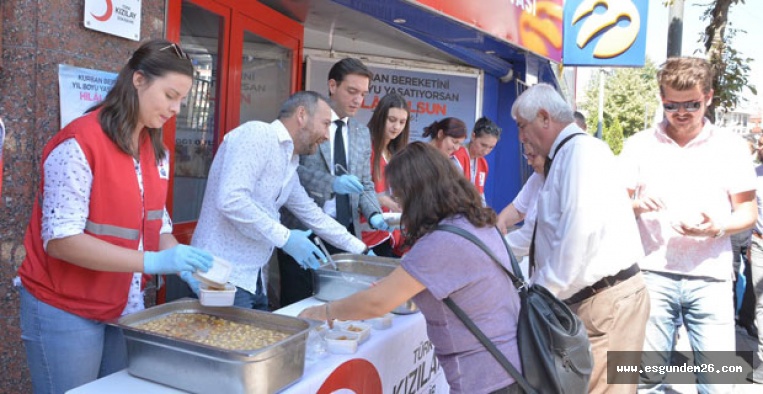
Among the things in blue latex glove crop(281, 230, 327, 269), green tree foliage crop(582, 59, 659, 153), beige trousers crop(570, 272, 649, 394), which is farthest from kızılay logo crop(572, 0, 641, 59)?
green tree foliage crop(582, 59, 659, 153)

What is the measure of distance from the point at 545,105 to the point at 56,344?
1.87 meters

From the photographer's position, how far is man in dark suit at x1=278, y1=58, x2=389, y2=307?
10.2 ft

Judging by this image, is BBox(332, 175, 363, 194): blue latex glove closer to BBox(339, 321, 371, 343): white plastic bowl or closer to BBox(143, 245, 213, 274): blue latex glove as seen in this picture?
BBox(339, 321, 371, 343): white plastic bowl

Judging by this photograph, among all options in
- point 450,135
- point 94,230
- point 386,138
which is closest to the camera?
point 94,230

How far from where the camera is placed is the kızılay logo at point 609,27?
657 centimetres

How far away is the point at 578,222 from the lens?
2.18m

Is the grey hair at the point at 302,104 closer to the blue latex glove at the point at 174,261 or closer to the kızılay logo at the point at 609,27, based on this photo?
the blue latex glove at the point at 174,261

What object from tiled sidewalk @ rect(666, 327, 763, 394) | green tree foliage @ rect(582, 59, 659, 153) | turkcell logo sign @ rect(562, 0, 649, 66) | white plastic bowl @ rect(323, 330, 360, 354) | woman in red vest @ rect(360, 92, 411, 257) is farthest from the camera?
green tree foliage @ rect(582, 59, 659, 153)

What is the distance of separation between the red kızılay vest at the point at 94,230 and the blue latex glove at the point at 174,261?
0.12 meters

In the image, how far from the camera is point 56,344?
5.50ft

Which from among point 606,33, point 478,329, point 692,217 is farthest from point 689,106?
point 606,33

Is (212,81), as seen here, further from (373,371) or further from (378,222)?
(373,371)

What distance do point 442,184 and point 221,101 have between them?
2.08 m

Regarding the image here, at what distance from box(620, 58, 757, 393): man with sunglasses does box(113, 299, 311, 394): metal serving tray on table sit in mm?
1706
